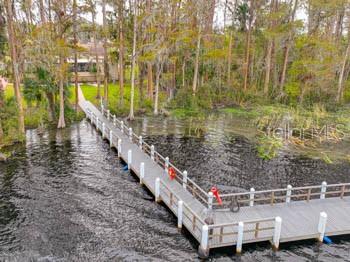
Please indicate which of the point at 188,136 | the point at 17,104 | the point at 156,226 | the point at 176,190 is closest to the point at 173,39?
the point at 188,136

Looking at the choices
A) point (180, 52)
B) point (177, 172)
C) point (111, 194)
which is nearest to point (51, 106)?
point (111, 194)

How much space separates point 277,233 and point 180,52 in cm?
3012

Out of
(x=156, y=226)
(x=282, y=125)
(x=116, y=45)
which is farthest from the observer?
(x=116, y=45)

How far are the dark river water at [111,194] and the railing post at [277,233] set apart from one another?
10.8 inches

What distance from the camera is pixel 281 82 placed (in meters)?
40.8

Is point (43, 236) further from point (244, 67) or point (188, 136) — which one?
point (244, 67)

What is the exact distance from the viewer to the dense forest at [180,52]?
25.0 m

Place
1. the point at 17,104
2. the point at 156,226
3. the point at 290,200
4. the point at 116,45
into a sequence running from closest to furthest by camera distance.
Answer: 1. the point at 156,226
2. the point at 290,200
3. the point at 17,104
4. the point at 116,45

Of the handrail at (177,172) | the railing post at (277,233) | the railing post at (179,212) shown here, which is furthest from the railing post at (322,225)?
→ the railing post at (179,212)

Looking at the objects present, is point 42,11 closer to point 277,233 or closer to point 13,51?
point 13,51

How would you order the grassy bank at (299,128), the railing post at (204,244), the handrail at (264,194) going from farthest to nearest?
the grassy bank at (299,128), the handrail at (264,194), the railing post at (204,244)

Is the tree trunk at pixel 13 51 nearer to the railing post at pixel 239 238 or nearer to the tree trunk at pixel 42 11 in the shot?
the tree trunk at pixel 42 11

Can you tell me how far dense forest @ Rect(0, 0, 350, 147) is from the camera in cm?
2495

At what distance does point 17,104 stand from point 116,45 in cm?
1327
